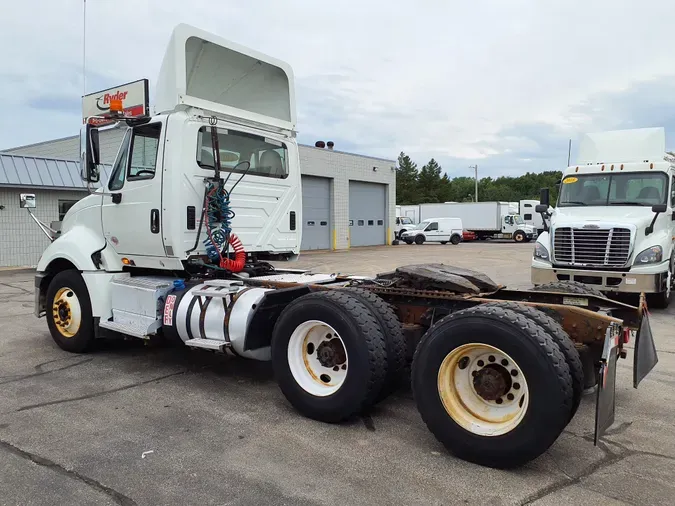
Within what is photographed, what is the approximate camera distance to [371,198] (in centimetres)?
3403

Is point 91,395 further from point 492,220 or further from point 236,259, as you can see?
point 492,220

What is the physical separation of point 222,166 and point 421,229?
32705 millimetres

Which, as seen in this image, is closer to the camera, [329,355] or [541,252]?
[329,355]

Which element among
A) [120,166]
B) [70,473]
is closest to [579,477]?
[70,473]

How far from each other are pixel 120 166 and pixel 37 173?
15.0 meters

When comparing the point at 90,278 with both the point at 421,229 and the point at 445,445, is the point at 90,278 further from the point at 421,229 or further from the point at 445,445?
the point at 421,229

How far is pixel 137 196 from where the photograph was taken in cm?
606

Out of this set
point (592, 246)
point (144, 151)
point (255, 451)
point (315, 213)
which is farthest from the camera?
point (315, 213)

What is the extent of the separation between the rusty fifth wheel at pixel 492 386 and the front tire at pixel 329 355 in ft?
1.41

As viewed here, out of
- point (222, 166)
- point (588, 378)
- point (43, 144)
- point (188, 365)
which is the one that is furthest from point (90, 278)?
point (43, 144)

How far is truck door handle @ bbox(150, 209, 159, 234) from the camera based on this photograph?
230 inches

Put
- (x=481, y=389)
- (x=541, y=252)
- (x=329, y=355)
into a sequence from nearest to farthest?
(x=481, y=389) → (x=329, y=355) → (x=541, y=252)

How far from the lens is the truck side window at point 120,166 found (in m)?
6.21

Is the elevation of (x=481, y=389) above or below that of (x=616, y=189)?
below
